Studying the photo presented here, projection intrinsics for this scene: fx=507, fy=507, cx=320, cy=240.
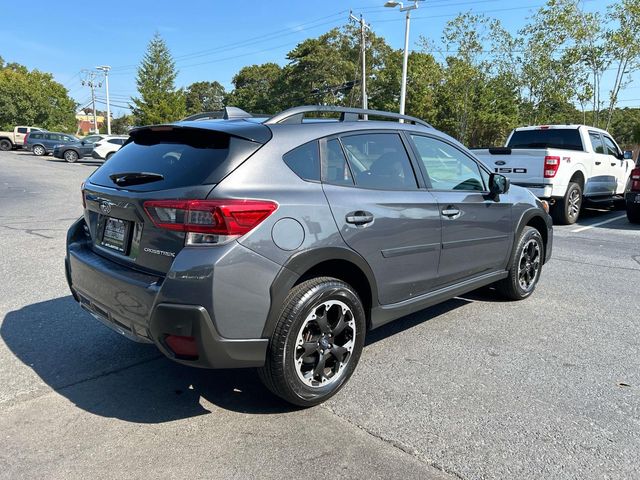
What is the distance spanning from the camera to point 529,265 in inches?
206

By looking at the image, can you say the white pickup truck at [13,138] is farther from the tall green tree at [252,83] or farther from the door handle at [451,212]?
the door handle at [451,212]

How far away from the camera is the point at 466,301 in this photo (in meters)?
5.23

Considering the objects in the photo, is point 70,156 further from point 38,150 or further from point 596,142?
point 596,142

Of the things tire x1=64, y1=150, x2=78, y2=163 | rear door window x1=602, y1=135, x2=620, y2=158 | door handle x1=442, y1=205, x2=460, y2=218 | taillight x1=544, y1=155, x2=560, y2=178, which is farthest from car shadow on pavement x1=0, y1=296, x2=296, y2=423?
tire x1=64, y1=150, x2=78, y2=163

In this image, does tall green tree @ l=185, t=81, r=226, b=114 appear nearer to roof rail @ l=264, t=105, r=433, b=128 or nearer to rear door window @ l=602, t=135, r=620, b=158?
rear door window @ l=602, t=135, r=620, b=158

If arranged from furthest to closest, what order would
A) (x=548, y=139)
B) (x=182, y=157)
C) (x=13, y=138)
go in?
(x=13, y=138) → (x=548, y=139) → (x=182, y=157)

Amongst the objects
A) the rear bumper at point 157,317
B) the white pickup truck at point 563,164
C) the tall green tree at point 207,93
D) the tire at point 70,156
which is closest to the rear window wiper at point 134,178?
the rear bumper at point 157,317

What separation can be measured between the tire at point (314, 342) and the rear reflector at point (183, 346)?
0.42 metres

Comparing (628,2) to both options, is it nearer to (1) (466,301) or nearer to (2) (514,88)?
(2) (514,88)

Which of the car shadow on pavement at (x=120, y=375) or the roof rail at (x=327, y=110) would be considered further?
the roof rail at (x=327, y=110)

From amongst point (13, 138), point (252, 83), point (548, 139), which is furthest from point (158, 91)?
point (548, 139)

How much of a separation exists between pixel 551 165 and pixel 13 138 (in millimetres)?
40158

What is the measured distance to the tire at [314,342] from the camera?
283 cm

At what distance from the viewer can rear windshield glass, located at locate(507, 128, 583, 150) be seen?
10938 mm
